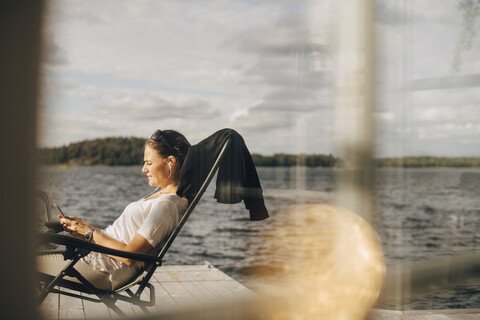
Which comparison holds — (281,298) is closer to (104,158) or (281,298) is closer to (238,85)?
(238,85)

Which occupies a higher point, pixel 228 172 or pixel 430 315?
pixel 228 172

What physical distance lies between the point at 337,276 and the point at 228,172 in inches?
23.9

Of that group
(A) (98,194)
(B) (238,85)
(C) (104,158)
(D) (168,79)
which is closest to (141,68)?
(D) (168,79)

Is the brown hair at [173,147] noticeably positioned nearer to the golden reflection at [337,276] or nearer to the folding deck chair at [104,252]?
the folding deck chair at [104,252]

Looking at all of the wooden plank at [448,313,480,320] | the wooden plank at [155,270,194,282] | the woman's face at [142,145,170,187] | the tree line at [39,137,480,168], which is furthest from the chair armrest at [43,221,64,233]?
the wooden plank at [448,313,480,320]

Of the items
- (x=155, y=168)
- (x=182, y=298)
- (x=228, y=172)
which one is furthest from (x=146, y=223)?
(x=182, y=298)

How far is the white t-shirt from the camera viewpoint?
72.4 inches

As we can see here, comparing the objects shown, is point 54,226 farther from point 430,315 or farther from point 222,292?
point 430,315

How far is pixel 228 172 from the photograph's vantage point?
1.90 meters

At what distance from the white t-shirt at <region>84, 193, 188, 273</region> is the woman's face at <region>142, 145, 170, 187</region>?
0.33 feet

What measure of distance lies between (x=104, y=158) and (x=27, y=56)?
624cm

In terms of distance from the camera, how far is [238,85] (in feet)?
11.8

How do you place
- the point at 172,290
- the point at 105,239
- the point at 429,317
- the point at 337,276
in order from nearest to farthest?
the point at 337,276
the point at 105,239
the point at 429,317
the point at 172,290

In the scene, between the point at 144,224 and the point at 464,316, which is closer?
the point at 144,224
